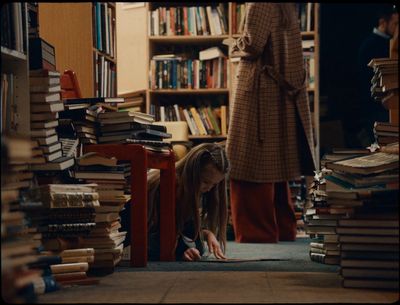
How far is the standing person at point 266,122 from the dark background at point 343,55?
3818 millimetres

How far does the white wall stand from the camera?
6.55 metres

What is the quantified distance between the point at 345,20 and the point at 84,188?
6504 millimetres

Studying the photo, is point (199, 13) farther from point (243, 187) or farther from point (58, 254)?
point (58, 254)

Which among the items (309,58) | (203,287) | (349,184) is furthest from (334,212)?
(309,58)

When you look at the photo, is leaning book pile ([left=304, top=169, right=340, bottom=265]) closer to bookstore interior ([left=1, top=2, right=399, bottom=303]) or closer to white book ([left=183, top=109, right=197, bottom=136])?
bookstore interior ([left=1, top=2, right=399, bottom=303])

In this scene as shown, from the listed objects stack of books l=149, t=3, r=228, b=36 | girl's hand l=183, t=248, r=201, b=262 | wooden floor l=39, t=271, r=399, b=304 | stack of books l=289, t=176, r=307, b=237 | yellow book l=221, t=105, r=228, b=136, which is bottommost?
stack of books l=289, t=176, r=307, b=237

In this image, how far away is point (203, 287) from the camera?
2.55 metres

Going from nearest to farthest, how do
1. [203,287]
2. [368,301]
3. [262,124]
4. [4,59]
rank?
[368,301] → [203,287] → [4,59] → [262,124]

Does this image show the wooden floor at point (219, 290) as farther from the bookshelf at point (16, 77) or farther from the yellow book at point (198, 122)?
the yellow book at point (198, 122)

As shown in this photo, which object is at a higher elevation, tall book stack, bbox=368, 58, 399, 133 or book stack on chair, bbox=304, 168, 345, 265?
tall book stack, bbox=368, 58, 399, 133

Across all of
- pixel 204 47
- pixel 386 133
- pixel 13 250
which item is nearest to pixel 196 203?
pixel 386 133

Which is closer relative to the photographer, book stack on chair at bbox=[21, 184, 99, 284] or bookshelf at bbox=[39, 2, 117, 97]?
book stack on chair at bbox=[21, 184, 99, 284]

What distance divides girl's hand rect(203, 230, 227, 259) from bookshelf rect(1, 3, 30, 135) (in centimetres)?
125

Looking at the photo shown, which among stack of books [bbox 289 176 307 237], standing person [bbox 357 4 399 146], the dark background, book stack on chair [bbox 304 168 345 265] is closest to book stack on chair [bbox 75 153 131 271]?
book stack on chair [bbox 304 168 345 265]
